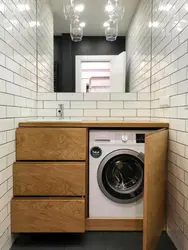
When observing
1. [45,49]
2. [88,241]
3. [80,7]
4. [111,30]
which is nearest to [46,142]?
[88,241]

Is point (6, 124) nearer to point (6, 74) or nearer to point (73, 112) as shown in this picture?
point (6, 74)

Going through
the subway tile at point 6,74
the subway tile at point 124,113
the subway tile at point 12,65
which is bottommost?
the subway tile at point 124,113

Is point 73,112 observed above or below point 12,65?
below

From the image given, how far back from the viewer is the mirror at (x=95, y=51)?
93.2 inches

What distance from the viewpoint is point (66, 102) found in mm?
2363

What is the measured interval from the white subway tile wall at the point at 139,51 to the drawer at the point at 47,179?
120cm

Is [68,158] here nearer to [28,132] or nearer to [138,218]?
[28,132]

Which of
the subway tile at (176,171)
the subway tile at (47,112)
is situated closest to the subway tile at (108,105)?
the subway tile at (47,112)

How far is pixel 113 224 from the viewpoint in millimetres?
1810

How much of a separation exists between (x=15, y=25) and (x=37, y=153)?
39.0 inches

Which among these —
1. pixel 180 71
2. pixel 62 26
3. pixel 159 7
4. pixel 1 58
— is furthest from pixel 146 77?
pixel 1 58

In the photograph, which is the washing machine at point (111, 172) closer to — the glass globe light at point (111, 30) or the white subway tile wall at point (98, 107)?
the white subway tile wall at point (98, 107)

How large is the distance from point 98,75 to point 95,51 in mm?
266

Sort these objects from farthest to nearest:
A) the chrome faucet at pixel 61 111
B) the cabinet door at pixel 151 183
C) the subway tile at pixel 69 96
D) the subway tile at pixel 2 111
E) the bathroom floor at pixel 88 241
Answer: the subway tile at pixel 69 96 → the chrome faucet at pixel 61 111 → the bathroom floor at pixel 88 241 → the subway tile at pixel 2 111 → the cabinet door at pixel 151 183
